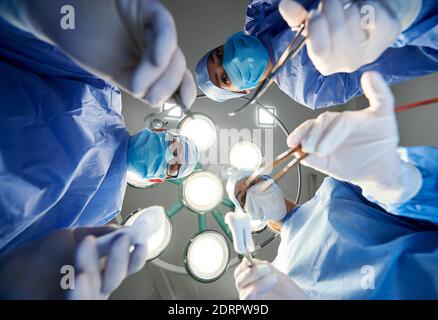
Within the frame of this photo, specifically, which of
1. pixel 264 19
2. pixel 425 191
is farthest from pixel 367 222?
pixel 264 19

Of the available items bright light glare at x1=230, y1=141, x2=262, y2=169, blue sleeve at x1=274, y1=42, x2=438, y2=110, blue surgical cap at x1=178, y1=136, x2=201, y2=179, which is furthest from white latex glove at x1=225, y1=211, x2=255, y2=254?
bright light glare at x1=230, y1=141, x2=262, y2=169

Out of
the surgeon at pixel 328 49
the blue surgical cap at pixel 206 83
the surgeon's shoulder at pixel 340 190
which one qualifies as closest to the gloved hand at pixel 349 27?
the surgeon at pixel 328 49

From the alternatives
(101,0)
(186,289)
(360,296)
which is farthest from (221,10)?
(186,289)

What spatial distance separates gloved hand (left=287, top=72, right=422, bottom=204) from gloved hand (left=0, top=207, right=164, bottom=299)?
0.49 m

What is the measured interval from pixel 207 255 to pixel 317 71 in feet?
3.68

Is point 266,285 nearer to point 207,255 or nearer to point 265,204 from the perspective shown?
point 265,204

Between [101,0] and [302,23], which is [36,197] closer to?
[101,0]

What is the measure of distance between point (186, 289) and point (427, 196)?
5.34 ft

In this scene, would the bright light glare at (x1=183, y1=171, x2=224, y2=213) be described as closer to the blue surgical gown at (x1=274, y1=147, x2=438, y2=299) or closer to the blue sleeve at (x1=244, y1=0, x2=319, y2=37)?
the blue surgical gown at (x1=274, y1=147, x2=438, y2=299)

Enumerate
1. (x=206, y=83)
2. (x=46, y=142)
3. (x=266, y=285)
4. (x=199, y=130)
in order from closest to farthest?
1. (x=266, y=285)
2. (x=46, y=142)
3. (x=206, y=83)
4. (x=199, y=130)

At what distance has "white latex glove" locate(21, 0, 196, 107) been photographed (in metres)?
0.62

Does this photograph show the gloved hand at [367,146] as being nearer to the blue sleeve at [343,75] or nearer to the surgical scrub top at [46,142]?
the blue sleeve at [343,75]

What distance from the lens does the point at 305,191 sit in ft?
7.14

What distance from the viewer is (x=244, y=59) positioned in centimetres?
118
